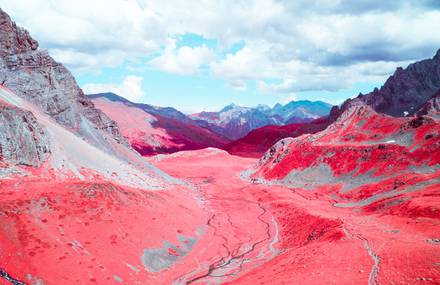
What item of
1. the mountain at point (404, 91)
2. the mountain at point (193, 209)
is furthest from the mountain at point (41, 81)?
the mountain at point (404, 91)

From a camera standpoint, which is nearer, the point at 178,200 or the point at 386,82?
the point at 178,200

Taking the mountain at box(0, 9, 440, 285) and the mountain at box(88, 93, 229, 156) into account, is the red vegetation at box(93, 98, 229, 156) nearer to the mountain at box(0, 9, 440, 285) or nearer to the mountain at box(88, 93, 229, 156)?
the mountain at box(88, 93, 229, 156)

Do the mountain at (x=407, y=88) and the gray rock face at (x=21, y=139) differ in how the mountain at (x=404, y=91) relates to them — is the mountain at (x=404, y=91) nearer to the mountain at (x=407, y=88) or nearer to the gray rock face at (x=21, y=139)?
the mountain at (x=407, y=88)

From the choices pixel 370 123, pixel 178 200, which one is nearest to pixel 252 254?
pixel 178 200

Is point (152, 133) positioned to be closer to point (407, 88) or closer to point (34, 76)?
point (407, 88)

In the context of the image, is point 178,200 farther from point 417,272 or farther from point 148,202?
point 417,272
